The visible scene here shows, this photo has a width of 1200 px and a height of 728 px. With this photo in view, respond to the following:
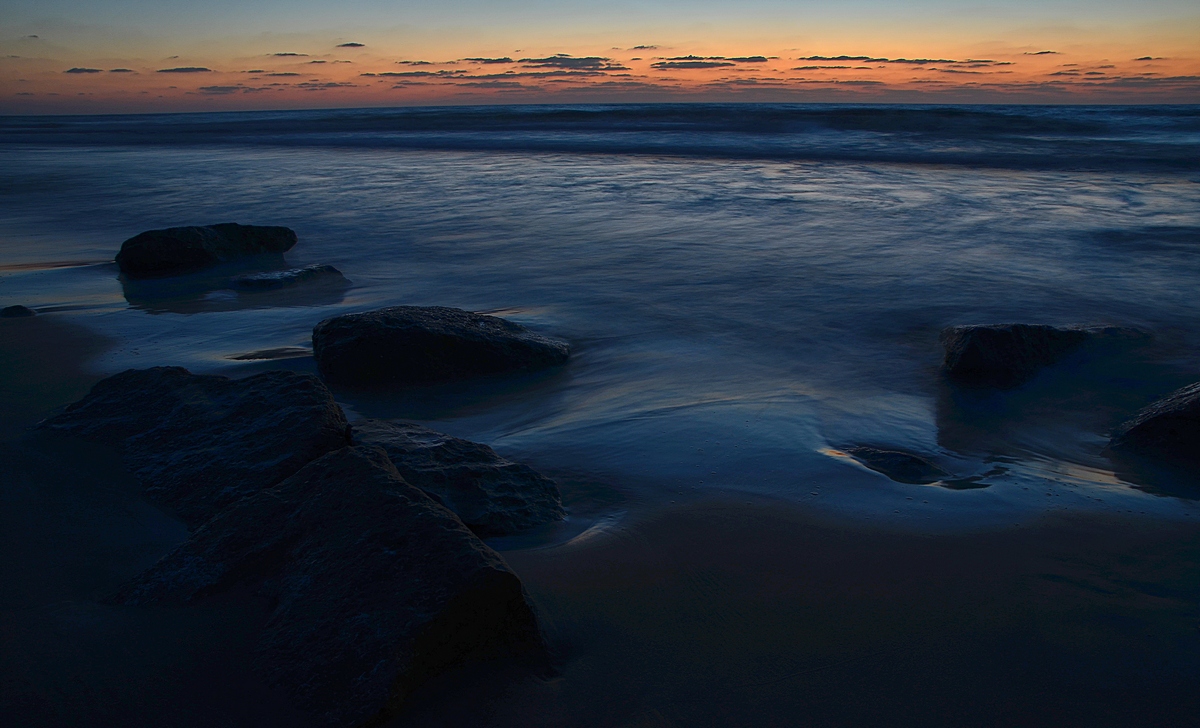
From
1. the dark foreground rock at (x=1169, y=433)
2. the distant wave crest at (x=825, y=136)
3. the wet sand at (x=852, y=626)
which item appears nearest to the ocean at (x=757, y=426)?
the wet sand at (x=852, y=626)

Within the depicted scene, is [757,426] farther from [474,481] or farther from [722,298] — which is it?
[722,298]

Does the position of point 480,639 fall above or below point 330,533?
below

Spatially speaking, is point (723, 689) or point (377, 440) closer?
point (723, 689)

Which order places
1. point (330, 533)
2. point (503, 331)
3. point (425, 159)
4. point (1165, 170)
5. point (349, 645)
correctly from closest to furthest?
point (349, 645) → point (330, 533) → point (503, 331) → point (1165, 170) → point (425, 159)

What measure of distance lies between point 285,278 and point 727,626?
4.85m

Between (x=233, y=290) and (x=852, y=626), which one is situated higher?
(x=233, y=290)

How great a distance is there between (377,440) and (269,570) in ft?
2.33

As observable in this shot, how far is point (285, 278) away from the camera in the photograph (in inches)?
226

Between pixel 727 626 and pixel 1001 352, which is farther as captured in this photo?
pixel 1001 352

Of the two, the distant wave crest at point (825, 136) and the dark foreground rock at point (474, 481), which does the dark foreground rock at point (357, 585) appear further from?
the distant wave crest at point (825, 136)

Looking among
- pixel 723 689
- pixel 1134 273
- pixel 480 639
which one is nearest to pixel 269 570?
pixel 480 639

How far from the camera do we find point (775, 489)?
2658mm

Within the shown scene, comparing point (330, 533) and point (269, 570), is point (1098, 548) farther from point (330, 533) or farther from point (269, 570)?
point (269, 570)

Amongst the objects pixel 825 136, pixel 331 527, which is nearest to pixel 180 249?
pixel 331 527
